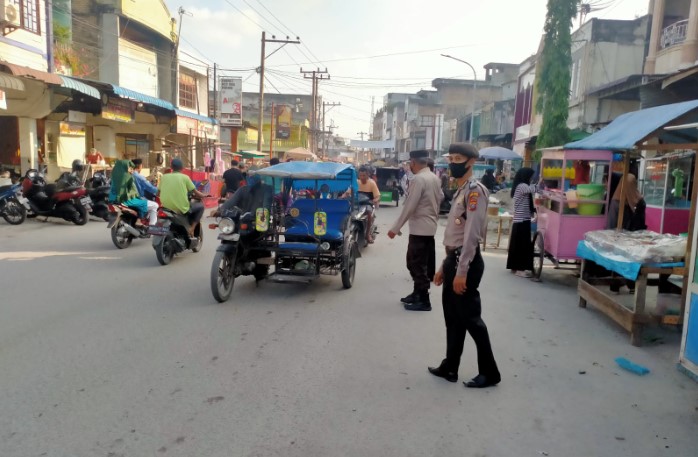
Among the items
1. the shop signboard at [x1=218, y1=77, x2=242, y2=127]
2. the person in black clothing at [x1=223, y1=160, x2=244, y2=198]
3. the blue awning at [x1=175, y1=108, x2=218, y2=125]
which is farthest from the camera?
the shop signboard at [x1=218, y1=77, x2=242, y2=127]

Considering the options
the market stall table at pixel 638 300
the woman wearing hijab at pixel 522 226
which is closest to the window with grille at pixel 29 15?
the woman wearing hijab at pixel 522 226

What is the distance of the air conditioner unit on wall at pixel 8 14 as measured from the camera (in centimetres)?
1413

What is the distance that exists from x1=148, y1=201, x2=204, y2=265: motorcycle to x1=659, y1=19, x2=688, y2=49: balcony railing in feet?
46.3

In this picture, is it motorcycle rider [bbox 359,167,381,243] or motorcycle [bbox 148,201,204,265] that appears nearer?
motorcycle [bbox 148,201,204,265]

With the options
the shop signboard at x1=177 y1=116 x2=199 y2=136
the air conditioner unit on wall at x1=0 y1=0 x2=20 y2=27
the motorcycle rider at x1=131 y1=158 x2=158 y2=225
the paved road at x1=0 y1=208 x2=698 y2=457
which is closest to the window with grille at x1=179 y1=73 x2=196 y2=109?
the shop signboard at x1=177 y1=116 x2=199 y2=136

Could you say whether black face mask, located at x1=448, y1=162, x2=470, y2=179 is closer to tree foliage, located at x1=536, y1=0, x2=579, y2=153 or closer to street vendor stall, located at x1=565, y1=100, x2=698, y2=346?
street vendor stall, located at x1=565, y1=100, x2=698, y2=346

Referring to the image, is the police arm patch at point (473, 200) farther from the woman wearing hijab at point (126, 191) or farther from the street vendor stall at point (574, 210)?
the woman wearing hijab at point (126, 191)

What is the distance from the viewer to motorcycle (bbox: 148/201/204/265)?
8445mm

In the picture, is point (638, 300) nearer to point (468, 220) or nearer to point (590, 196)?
point (468, 220)

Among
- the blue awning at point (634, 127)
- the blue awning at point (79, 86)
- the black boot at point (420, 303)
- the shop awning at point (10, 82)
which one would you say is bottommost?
the black boot at point (420, 303)

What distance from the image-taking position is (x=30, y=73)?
13.2 metres

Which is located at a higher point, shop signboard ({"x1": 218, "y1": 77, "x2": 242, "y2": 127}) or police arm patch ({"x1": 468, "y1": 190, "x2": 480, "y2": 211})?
shop signboard ({"x1": 218, "y1": 77, "x2": 242, "y2": 127})

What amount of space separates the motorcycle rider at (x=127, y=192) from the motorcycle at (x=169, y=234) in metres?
1.16

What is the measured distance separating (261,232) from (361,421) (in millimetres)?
3994
